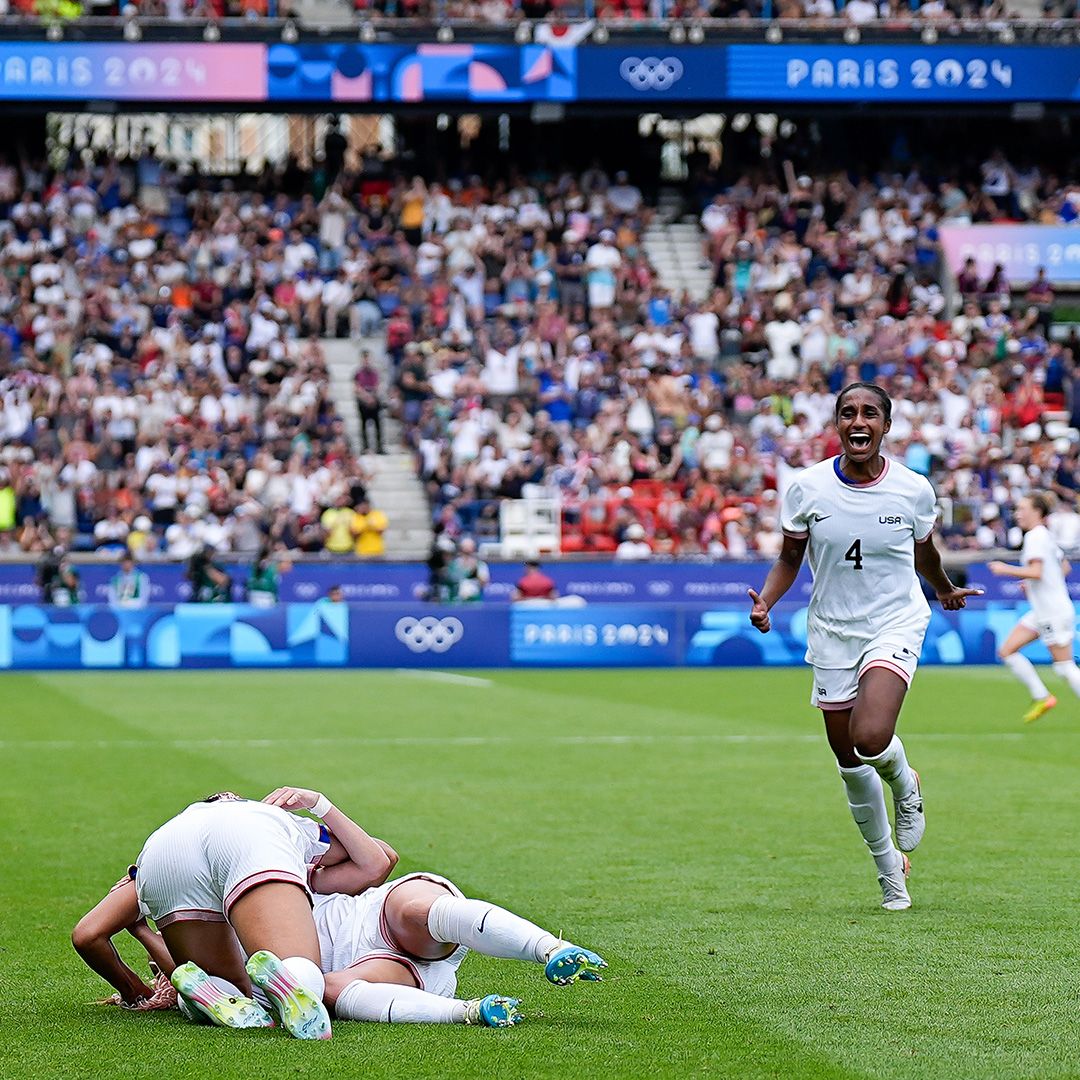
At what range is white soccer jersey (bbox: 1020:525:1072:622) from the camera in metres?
18.6

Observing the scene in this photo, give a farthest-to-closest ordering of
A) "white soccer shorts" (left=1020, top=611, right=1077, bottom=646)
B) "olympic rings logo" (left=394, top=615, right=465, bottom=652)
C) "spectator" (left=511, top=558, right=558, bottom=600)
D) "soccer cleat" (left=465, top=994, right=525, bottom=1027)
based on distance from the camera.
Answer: "spectator" (left=511, top=558, right=558, bottom=600)
"olympic rings logo" (left=394, top=615, right=465, bottom=652)
"white soccer shorts" (left=1020, top=611, right=1077, bottom=646)
"soccer cleat" (left=465, top=994, right=525, bottom=1027)

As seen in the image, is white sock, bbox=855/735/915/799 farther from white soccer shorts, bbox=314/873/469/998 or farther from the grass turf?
white soccer shorts, bbox=314/873/469/998

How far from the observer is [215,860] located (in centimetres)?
619

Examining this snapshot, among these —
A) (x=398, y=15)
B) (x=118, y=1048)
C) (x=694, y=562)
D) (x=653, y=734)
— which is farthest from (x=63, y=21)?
(x=118, y=1048)

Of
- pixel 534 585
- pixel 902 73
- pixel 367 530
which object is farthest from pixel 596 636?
pixel 902 73

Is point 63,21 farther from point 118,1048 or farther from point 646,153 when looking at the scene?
point 118,1048

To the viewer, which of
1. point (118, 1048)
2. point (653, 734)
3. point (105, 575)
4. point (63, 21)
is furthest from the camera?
point (63, 21)

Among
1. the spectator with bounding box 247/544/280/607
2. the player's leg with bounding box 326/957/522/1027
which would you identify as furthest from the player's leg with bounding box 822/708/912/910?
the spectator with bounding box 247/544/280/607

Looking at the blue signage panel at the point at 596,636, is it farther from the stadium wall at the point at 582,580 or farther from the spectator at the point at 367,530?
the spectator at the point at 367,530

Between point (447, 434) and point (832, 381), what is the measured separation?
6.84 m

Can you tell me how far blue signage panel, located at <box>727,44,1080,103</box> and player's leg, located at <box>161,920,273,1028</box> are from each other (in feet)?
106

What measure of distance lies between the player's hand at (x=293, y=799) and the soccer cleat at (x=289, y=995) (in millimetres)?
589

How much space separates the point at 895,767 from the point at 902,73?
30535mm

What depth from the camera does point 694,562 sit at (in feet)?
96.9
